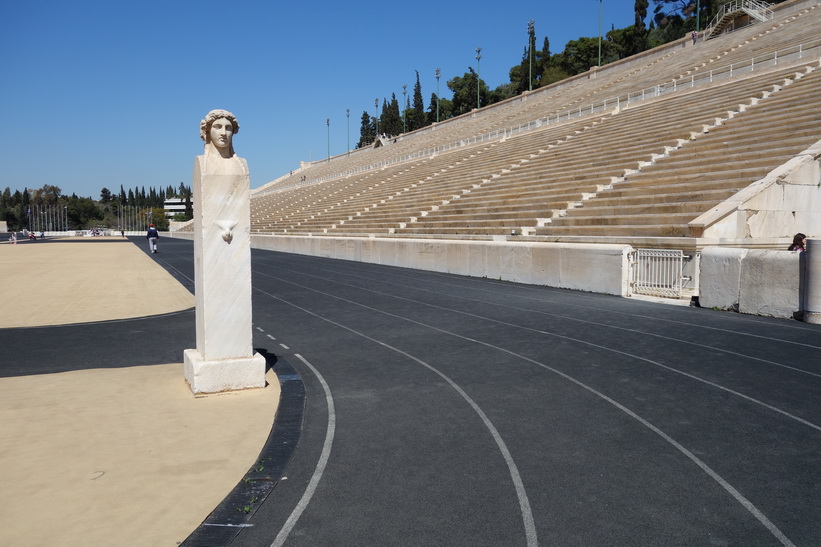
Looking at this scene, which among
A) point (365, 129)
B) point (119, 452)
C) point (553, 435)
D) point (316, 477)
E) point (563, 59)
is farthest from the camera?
point (365, 129)

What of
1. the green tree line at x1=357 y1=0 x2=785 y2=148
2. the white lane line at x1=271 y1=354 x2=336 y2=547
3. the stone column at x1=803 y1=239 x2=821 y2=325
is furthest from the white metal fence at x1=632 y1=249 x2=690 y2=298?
the green tree line at x1=357 y1=0 x2=785 y2=148

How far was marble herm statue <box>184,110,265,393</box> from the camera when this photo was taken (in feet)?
19.2

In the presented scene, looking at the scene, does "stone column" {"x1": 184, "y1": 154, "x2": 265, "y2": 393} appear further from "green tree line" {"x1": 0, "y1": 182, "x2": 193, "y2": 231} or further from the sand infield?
"green tree line" {"x1": 0, "y1": 182, "x2": 193, "y2": 231}

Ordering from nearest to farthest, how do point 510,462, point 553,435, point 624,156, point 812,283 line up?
point 510,462, point 553,435, point 812,283, point 624,156

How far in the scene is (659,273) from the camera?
11.7 meters

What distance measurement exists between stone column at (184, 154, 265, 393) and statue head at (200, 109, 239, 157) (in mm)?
181

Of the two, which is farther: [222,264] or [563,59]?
[563,59]

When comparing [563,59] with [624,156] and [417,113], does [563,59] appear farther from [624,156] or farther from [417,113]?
[624,156]

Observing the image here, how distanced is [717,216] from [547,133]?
71.4ft

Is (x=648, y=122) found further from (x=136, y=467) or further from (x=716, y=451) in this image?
(x=136, y=467)

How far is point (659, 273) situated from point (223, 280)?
9215 mm

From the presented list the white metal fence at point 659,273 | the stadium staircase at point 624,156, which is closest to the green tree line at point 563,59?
the stadium staircase at point 624,156

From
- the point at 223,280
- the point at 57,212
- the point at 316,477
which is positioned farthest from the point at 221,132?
the point at 57,212

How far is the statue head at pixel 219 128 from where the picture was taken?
591 centimetres
